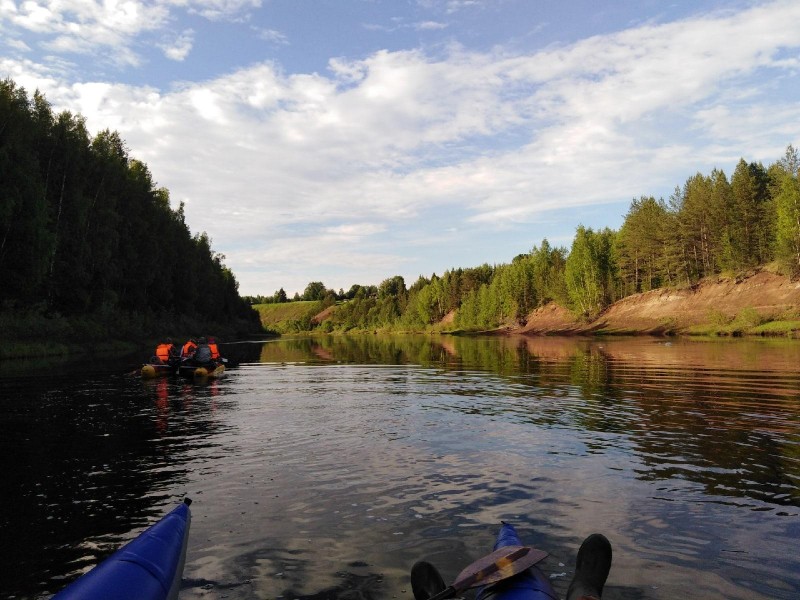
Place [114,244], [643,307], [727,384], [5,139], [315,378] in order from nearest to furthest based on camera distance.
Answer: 1. [727,384]
2. [315,378]
3. [5,139]
4. [114,244]
5. [643,307]

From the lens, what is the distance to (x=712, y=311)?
79.8m

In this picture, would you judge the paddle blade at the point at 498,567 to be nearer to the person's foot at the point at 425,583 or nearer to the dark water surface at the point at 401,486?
the person's foot at the point at 425,583

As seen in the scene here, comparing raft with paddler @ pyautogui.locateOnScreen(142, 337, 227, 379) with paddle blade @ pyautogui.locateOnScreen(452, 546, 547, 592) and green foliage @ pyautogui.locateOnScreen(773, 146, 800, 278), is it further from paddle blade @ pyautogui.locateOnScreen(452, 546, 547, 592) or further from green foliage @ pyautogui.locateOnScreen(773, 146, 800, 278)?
green foliage @ pyautogui.locateOnScreen(773, 146, 800, 278)

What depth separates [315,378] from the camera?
3350cm

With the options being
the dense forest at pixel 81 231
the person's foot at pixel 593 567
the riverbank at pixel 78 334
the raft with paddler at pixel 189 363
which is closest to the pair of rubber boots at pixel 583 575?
the person's foot at pixel 593 567

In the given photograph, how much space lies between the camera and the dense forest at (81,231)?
4534 centimetres

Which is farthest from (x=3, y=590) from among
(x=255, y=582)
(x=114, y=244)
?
(x=114, y=244)

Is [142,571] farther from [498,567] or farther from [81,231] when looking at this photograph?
[81,231]

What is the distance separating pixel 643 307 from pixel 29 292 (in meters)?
97.3

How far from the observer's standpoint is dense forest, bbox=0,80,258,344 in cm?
4534

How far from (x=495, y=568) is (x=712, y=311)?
88895 mm

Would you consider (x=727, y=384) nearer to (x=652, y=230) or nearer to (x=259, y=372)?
(x=259, y=372)

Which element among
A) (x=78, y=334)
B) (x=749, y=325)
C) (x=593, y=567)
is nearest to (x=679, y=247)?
(x=749, y=325)

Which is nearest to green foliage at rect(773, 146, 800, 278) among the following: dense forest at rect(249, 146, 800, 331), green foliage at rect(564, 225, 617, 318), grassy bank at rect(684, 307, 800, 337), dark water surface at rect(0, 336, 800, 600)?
dense forest at rect(249, 146, 800, 331)
